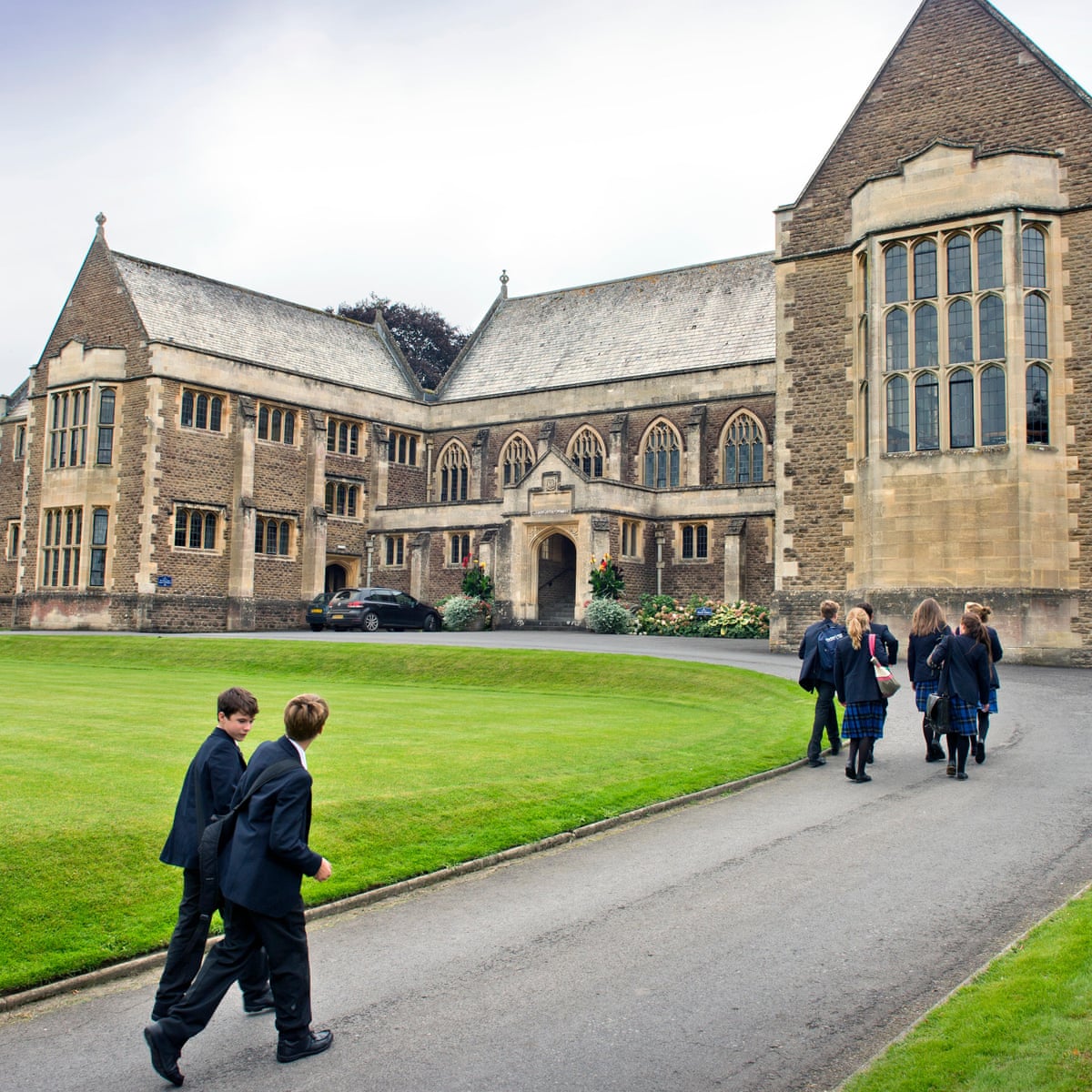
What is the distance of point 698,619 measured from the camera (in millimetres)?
36375

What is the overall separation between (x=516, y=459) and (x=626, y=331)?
270 inches

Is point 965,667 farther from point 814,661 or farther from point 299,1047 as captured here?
point 299,1047

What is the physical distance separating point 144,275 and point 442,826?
122 feet

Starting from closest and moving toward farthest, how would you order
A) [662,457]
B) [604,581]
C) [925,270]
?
1. [925,270]
2. [604,581]
3. [662,457]

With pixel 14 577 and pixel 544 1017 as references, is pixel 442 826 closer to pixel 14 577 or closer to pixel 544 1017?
pixel 544 1017

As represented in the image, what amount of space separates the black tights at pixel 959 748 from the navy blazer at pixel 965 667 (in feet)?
1.30

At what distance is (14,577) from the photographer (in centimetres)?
5078

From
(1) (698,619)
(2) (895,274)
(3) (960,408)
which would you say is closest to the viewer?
(3) (960,408)

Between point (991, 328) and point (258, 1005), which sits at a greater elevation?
point (991, 328)

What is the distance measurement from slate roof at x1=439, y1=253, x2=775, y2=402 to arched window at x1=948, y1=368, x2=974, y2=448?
1660cm

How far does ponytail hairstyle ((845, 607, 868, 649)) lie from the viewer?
12289 millimetres

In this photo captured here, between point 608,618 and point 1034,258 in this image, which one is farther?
point 608,618

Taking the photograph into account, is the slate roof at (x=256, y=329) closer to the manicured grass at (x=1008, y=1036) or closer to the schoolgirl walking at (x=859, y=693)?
the schoolgirl walking at (x=859, y=693)

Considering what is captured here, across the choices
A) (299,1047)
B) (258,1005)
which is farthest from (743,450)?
(299,1047)
